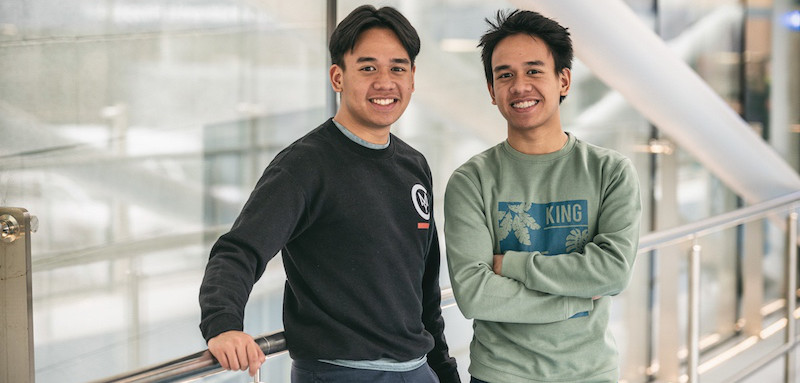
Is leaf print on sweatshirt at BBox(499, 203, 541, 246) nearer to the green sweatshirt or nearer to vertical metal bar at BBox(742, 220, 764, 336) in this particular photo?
the green sweatshirt

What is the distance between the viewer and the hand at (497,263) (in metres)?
1.65

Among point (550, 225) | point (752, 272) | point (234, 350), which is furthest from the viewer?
point (752, 272)

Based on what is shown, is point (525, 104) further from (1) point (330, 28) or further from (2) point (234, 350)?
(1) point (330, 28)

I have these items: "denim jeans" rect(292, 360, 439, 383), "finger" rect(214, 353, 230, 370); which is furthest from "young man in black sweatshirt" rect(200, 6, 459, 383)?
"finger" rect(214, 353, 230, 370)

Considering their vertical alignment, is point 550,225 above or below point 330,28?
below

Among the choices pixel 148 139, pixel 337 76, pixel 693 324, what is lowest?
pixel 693 324

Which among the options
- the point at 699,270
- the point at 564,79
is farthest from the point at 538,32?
the point at 699,270

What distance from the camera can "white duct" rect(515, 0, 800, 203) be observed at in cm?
297

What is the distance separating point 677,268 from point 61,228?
374 cm

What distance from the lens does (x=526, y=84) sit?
166cm

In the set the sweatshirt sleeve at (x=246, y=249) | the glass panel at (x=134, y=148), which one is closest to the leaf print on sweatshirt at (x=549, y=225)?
the sweatshirt sleeve at (x=246, y=249)

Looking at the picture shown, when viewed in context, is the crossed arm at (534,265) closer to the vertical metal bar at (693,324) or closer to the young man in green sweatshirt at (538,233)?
the young man in green sweatshirt at (538,233)

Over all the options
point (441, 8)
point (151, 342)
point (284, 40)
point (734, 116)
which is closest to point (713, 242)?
point (734, 116)

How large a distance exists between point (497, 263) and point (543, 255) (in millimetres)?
92
